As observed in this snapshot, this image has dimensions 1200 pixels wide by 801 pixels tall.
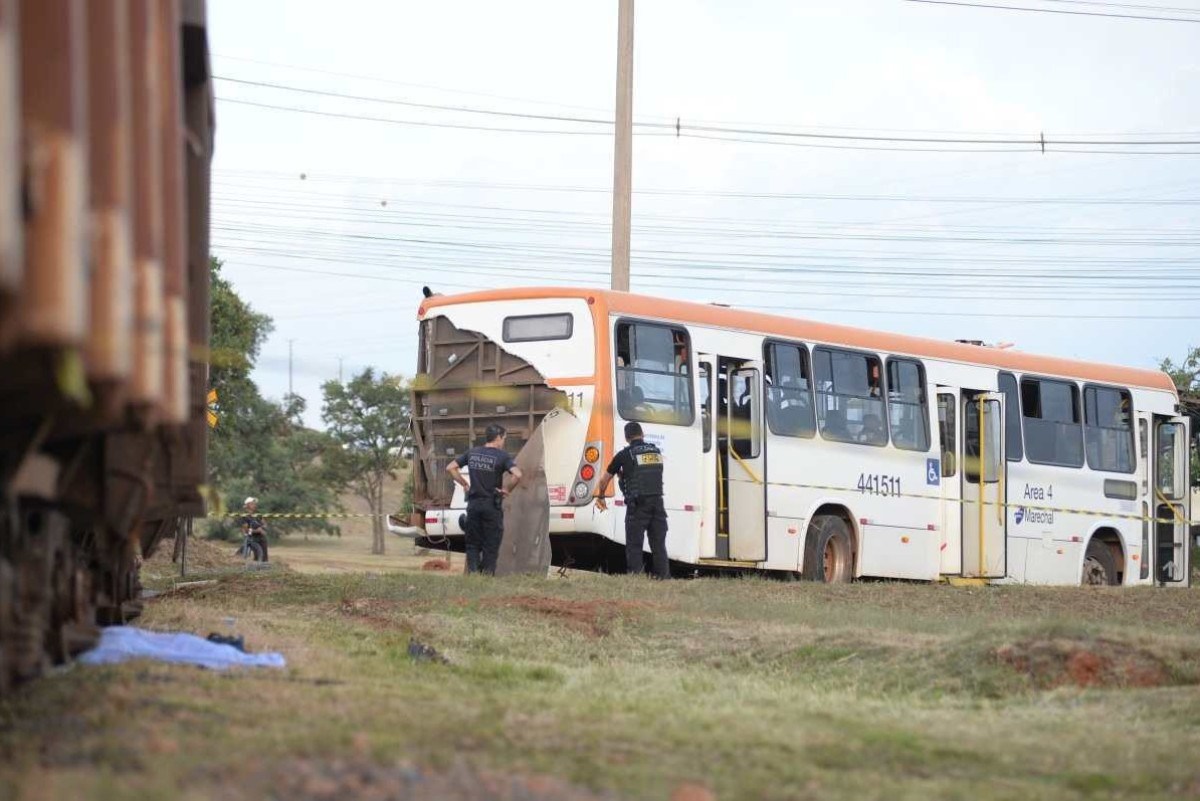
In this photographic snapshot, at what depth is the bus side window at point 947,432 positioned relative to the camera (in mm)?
23016

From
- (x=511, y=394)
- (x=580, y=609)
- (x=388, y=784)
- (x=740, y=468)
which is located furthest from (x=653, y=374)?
(x=388, y=784)

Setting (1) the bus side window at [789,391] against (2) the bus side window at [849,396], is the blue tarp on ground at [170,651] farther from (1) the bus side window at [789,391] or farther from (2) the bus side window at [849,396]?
(2) the bus side window at [849,396]

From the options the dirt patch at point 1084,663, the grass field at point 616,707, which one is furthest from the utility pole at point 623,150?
the dirt patch at point 1084,663

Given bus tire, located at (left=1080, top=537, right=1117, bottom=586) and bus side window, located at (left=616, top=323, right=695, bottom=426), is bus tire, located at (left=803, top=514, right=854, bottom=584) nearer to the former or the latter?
bus side window, located at (left=616, top=323, right=695, bottom=426)

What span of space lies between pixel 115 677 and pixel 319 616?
19.5 ft

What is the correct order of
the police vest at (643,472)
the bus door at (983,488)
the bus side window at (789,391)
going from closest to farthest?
the police vest at (643,472) < the bus side window at (789,391) < the bus door at (983,488)

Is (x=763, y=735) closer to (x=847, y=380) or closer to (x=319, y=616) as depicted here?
(x=319, y=616)

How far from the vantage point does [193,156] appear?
28.7ft

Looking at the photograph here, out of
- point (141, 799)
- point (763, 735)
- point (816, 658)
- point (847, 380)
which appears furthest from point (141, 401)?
point (847, 380)

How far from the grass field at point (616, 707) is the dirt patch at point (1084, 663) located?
0.01 meters

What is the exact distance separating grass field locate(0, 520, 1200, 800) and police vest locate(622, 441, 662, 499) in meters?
2.52

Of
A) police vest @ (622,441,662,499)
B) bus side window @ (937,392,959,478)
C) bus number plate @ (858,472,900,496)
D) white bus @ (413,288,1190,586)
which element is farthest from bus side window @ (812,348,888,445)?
police vest @ (622,441,662,499)

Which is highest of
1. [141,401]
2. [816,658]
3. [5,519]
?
[141,401]

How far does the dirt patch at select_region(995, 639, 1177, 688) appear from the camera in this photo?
10531mm
